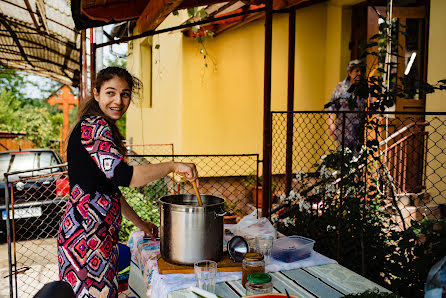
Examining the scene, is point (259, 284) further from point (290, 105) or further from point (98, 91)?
point (290, 105)

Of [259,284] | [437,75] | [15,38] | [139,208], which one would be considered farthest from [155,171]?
[15,38]

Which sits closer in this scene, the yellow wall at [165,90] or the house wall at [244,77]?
the house wall at [244,77]

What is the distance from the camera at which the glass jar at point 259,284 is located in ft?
5.51

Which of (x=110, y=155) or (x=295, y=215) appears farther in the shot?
(x=295, y=215)

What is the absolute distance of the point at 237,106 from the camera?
7191 millimetres

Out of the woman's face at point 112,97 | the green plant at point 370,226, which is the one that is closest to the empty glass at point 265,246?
the woman's face at point 112,97

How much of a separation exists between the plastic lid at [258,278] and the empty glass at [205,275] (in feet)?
0.63

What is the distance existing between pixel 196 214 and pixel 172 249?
0.80 feet

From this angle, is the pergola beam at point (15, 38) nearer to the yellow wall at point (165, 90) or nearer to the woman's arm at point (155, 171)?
the yellow wall at point (165, 90)

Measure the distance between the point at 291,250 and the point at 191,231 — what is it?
586 mm

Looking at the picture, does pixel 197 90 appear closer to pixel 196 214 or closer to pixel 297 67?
pixel 297 67

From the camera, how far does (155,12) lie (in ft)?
11.2

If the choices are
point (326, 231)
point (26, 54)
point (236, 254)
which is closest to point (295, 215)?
point (326, 231)

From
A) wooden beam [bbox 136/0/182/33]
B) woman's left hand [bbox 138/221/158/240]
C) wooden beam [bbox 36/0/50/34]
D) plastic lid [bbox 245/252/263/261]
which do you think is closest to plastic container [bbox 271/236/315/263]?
plastic lid [bbox 245/252/263/261]
